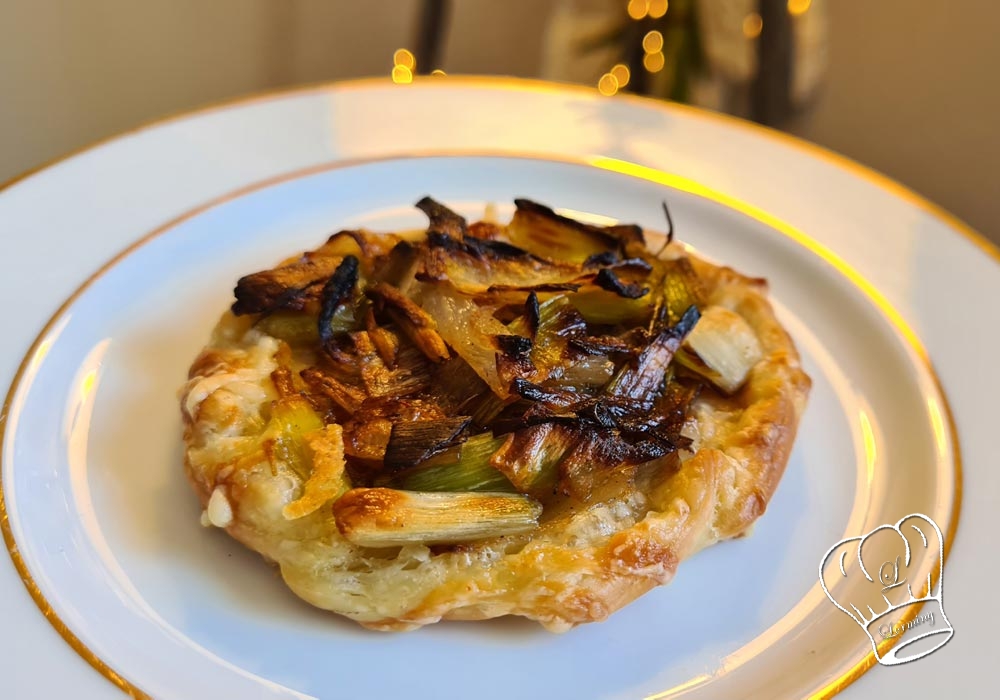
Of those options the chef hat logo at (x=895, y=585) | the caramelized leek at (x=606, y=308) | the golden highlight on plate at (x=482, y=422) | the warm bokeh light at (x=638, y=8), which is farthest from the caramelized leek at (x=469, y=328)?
the warm bokeh light at (x=638, y=8)

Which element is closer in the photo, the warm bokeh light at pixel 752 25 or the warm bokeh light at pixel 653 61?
the warm bokeh light at pixel 752 25

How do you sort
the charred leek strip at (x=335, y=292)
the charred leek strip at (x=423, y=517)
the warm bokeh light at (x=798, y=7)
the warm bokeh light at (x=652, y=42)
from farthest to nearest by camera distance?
the warm bokeh light at (x=798, y=7) → the warm bokeh light at (x=652, y=42) → the charred leek strip at (x=335, y=292) → the charred leek strip at (x=423, y=517)

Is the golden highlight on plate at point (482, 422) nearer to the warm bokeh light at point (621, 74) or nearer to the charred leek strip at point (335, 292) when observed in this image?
the charred leek strip at point (335, 292)

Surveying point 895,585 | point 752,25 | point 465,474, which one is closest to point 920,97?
point 752,25

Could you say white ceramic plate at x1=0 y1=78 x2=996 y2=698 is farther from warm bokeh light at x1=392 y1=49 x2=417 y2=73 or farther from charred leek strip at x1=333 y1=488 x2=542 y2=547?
warm bokeh light at x1=392 y1=49 x2=417 y2=73

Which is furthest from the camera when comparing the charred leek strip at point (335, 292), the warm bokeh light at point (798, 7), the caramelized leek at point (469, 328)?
the warm bokeh light at point (798, 7)

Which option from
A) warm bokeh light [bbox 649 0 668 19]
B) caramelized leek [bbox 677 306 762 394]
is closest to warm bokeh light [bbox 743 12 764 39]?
warm bokeh light [bbox 649 0 668 19]
